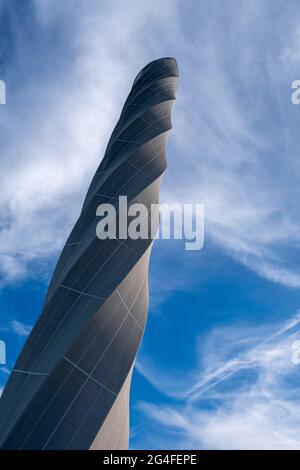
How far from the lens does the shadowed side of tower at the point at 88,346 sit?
13.0m

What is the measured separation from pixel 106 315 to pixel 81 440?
4.64 meters

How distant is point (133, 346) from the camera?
15.8 m

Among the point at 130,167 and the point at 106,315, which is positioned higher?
the point at 130,167

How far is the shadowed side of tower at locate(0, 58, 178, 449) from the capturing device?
13.0 meters

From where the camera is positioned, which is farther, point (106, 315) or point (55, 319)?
point (55, 319)

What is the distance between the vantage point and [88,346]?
14469 mm

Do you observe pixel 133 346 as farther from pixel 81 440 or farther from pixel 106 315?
pixel 81 440
